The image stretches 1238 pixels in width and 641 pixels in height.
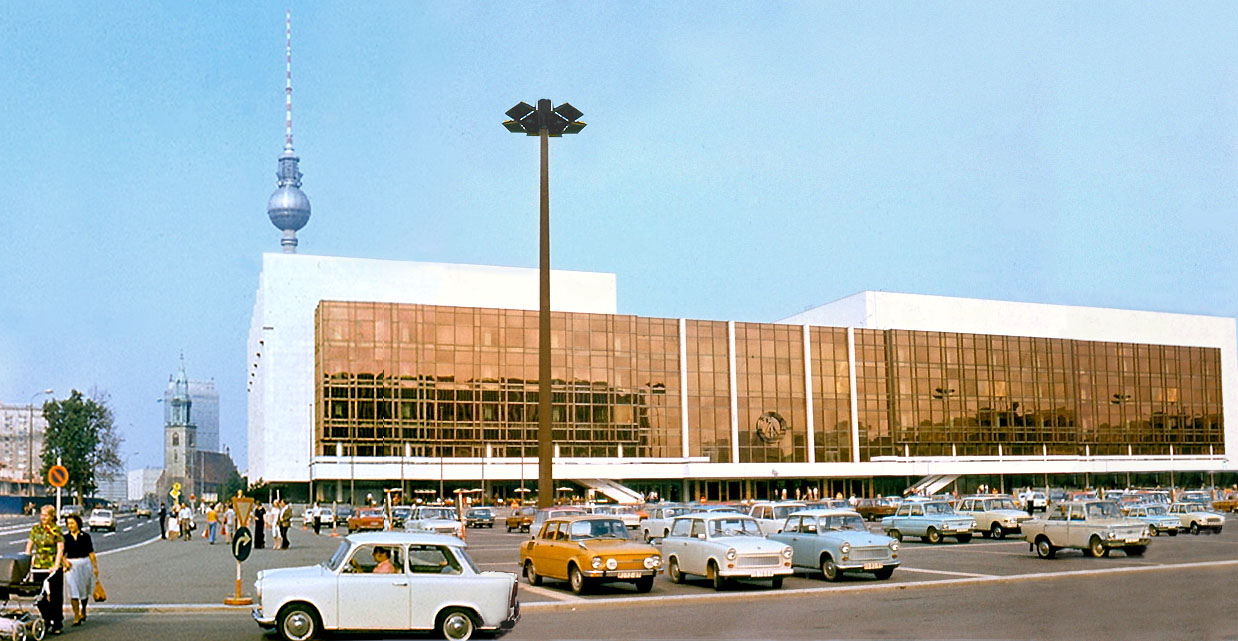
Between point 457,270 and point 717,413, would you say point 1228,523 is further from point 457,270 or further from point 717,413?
point 457,270

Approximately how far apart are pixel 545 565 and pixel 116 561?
19152 mm

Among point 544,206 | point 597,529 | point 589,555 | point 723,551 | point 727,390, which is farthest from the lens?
point 727,390

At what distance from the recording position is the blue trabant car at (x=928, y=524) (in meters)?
42.7

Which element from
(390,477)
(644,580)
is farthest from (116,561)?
(390,477)

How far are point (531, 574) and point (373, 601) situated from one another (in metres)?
9.41

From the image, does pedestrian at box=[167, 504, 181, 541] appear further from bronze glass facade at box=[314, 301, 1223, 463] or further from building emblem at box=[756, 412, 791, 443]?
building emblem at box=[756, 412, 791, 443]

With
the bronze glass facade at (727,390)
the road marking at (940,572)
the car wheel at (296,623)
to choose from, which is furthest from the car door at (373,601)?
the bronze glass facade at (727,390)

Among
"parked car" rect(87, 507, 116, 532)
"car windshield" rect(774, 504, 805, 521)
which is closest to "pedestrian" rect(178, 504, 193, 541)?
"parked car" rect(87, 507, 116, 532)

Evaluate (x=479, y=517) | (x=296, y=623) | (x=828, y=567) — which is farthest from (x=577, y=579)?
(x=479, y=517)

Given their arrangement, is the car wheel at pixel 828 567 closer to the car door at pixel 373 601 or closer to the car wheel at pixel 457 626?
the car wheel at pixel 457 626

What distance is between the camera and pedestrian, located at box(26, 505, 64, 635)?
17359 mm

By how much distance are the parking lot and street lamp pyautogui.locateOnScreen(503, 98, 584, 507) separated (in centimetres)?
317

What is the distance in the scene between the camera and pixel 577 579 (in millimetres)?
23469

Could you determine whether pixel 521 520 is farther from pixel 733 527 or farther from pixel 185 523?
pixel 733 527
